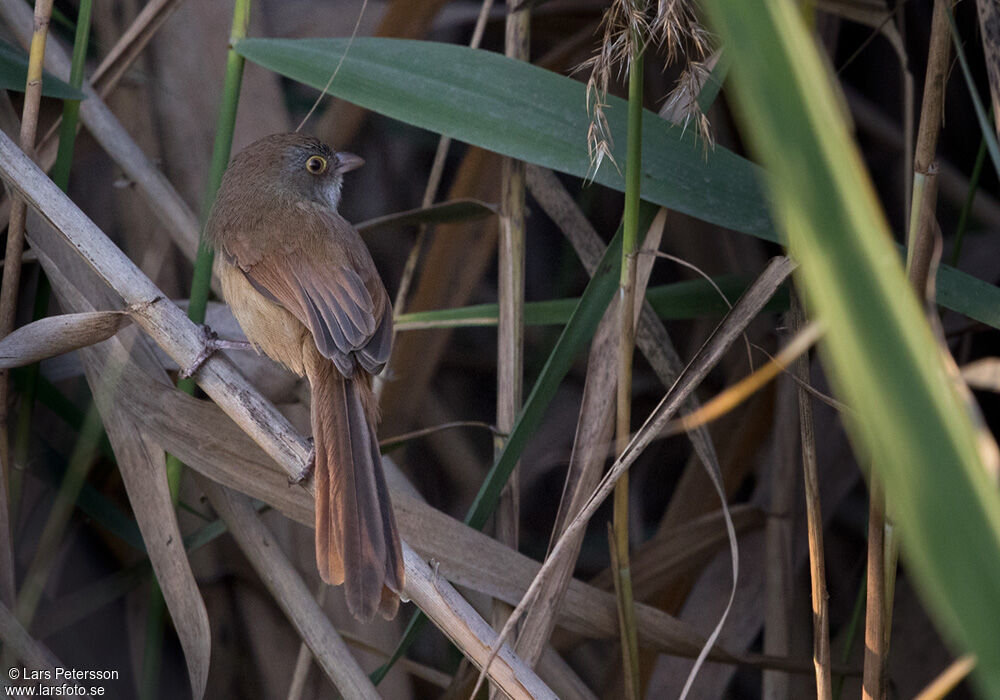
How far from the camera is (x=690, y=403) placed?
8.16 feet

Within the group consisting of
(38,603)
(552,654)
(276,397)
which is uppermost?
(276,397)

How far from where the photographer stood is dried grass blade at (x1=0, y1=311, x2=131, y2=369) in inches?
74.2

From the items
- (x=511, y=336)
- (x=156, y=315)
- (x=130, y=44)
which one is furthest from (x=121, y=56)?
(x=511, y=336)

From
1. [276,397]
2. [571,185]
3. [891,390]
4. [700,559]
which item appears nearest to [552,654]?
[700,559]

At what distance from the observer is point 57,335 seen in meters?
1.91

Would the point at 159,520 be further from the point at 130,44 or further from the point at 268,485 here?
the point at 130,44

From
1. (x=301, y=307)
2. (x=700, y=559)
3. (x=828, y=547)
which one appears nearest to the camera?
(x=301, y=307)

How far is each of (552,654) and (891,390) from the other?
1907 mm

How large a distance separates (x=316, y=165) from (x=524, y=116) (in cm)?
82

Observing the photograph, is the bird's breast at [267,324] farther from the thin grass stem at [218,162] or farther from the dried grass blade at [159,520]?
the dried grass blade at [159,520]

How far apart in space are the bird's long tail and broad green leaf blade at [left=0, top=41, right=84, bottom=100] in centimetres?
96

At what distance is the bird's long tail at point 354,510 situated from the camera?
1.59 m

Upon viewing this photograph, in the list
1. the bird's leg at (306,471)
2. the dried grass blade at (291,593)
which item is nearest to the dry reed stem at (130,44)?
the dried grass blade at (291,593)

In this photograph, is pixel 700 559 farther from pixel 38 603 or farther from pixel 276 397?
pixel 38 603
